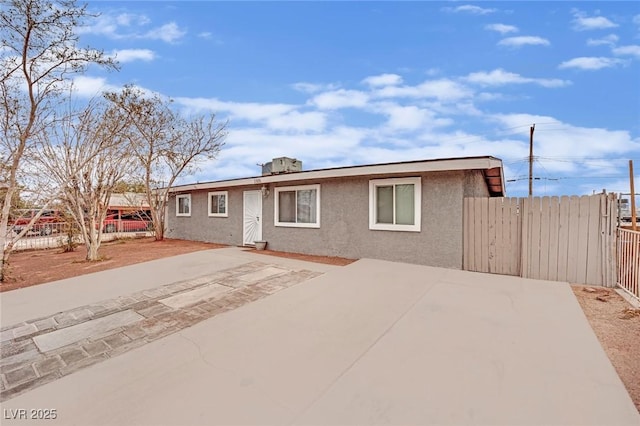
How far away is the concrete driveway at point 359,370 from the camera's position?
2.13 metres

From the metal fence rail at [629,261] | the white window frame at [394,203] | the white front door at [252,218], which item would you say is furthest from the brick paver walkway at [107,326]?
the metal fence rail at [629,261]

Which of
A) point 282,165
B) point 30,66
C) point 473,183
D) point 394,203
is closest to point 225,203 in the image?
point 282,165

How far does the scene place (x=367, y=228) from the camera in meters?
7.91

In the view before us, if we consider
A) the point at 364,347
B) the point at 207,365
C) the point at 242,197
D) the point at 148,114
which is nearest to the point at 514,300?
the point at 364,347

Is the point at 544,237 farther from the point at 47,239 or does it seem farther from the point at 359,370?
the point at 47,239

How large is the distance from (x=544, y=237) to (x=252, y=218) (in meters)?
8.89

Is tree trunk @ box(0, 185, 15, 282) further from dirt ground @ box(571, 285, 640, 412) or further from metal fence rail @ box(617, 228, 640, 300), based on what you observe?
metal fence rail @ box(617, 228, 640, 300)

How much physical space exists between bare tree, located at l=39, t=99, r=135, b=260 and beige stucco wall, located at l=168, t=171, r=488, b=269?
428 cm

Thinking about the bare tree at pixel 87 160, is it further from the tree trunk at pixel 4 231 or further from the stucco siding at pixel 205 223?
the stucco siding at pixel 205 223

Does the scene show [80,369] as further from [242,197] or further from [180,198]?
[180,198]

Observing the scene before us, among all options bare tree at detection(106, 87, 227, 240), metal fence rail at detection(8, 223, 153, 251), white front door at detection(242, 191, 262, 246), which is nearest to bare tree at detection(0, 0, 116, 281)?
bare tree at detection(106, 87, 227, 240)

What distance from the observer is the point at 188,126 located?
44.8 ft

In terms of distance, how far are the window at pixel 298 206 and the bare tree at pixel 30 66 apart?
227 inches

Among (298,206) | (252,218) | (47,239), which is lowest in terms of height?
(47,239)
